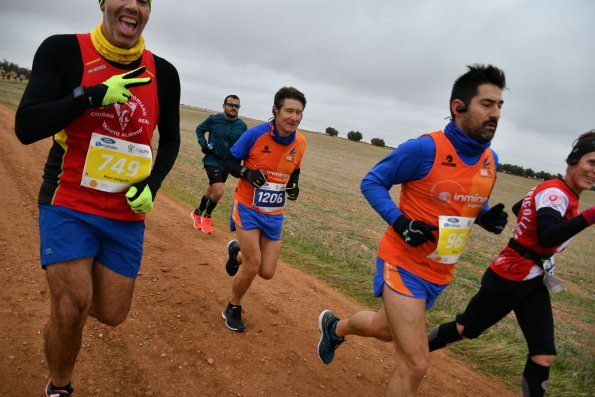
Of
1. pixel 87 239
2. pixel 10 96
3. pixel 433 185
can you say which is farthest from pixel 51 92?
pixel 10 96

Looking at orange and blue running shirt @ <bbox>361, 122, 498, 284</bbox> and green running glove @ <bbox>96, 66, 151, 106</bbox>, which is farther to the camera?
orange and blue running shirt @ <bbox>361, 122, 498, 284</bbox>

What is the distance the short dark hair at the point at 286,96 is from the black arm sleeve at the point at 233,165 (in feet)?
2.67

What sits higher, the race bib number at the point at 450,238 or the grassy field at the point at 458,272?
the race bib number at the point at 450,238

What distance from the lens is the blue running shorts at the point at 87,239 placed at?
97.3 inches

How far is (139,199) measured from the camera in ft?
8.57

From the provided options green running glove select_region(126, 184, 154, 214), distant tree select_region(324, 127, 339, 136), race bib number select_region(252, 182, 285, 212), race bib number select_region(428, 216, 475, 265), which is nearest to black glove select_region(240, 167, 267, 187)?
race bib number select_region(252, 182, 285, 212)

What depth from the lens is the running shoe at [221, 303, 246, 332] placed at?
14.2ft

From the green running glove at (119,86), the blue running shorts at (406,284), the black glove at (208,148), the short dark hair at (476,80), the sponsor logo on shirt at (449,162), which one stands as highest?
the short dark hair at (476,80)

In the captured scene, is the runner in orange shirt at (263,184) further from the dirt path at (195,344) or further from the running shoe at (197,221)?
the running shoe at (197,221)

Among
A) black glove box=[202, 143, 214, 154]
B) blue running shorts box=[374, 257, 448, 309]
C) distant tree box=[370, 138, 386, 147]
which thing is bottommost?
blue running shorts box=[374, 257, 448, 309]

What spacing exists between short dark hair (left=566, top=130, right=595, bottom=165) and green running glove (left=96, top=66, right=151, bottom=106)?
11.9ft

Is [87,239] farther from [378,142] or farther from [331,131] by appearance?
[331,131]

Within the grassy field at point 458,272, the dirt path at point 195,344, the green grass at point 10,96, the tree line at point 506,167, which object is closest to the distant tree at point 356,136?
the tree line at point 506,167

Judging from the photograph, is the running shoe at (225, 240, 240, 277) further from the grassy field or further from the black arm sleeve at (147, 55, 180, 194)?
the black arm sleeve at (147, 55, 180, 194)
